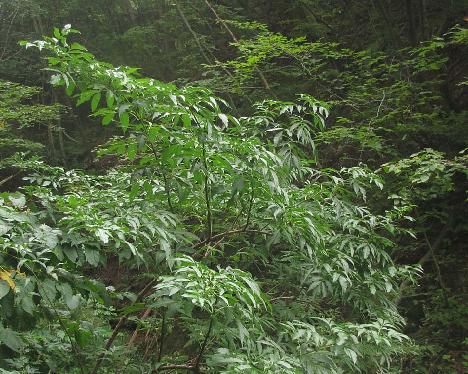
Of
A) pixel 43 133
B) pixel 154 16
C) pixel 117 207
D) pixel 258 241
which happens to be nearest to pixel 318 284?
pixel 258 241

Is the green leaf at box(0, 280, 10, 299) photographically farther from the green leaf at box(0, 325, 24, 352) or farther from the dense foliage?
the green leaf at box(0, 325, 24, 352)

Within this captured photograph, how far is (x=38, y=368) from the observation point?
7.87 feet

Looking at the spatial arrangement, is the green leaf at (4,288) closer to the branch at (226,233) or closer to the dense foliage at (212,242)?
the dense foliage at (212,242)

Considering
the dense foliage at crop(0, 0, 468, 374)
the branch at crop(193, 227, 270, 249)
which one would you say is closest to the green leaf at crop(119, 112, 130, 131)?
the dense foliage at crop(0, 0, 468, 374)

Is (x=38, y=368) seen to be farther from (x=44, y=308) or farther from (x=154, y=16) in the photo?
(x=154, y=16)

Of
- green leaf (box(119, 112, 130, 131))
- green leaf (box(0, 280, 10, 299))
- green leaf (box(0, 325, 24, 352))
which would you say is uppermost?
green leaf (box(119, 112, 130, 131))

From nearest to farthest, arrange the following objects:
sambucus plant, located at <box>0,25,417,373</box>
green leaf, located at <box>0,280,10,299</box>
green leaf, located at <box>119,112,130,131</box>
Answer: green leaf, located at <box>0,280,10,299</box> < sambucus plant, located at <box>0,25,417,373</box> < green leaf, located at <box>119,112,130,131</box>

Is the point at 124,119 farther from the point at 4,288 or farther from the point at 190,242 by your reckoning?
the point at 4,288

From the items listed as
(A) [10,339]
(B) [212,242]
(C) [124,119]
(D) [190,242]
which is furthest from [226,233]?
(A) [10,339]

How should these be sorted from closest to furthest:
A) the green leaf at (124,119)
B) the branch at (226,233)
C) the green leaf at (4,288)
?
the green leaf at (4,288) < the green leaf at (124,119) < the branch at (226,233)

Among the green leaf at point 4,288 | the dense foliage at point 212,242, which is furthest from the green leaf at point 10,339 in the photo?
the green leaf at point 4,288

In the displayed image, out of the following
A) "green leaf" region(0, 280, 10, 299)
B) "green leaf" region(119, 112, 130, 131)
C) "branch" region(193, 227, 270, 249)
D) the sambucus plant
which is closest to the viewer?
"green leaf" region(0, 280, 10, 299)

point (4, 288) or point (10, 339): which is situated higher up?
point (4, 288)

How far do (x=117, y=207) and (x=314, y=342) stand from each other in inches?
46.3
